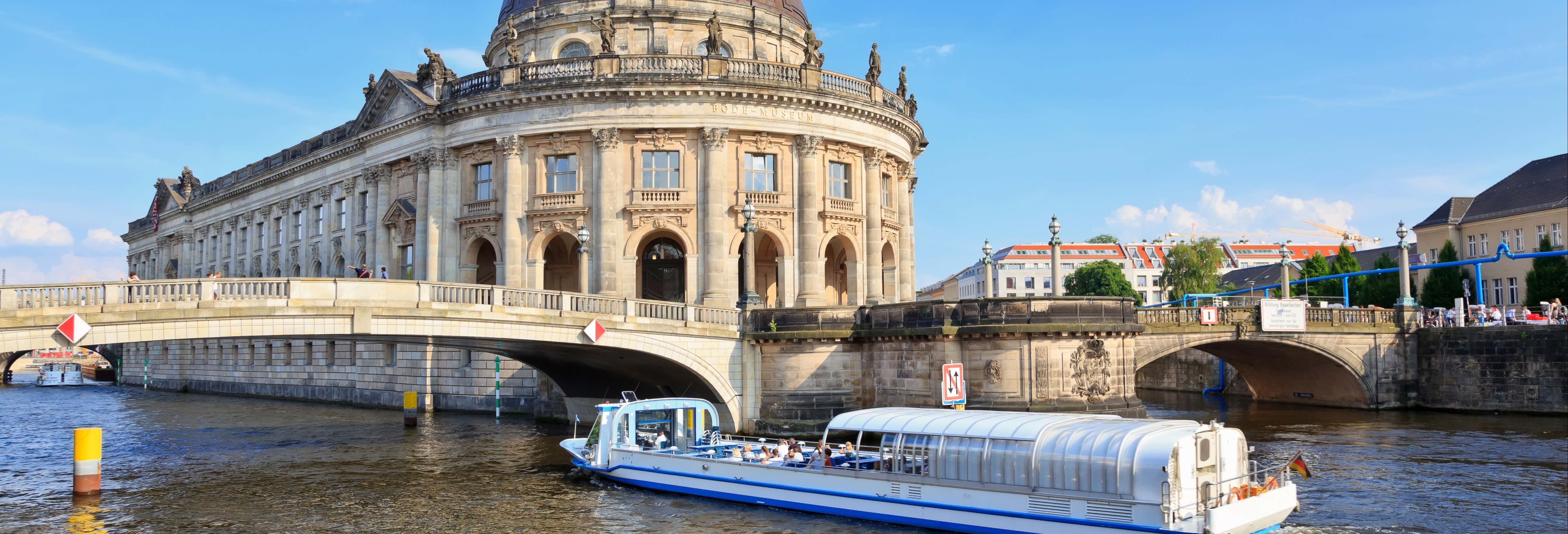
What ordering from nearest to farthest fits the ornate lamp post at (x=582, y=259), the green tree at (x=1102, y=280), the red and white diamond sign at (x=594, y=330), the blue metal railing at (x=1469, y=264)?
the red and white diamond sign at (x=594, y=330), the ornate lamp post at (x=582, y=259), the blue metal railing at (x=1469, y=264), the green tree at (x=1102, y=280)

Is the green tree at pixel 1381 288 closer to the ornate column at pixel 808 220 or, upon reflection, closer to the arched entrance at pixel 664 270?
the ornate column at pixel 808 220

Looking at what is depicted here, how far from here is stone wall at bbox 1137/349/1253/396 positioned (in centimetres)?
5712

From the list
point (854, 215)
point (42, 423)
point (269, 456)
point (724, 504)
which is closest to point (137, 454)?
point (269, 456)

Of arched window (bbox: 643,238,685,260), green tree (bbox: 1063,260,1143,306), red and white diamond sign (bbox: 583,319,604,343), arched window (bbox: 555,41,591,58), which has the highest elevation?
arched window (bbox: 555,41,591,58)

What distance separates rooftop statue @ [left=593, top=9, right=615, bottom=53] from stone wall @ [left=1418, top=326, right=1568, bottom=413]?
3452 cm

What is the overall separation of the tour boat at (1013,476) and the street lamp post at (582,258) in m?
10.6

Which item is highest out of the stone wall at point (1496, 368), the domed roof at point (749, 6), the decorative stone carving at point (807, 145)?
the domed roof at point (749, 6)

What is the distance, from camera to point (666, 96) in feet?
147

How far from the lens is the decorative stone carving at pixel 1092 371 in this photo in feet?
110

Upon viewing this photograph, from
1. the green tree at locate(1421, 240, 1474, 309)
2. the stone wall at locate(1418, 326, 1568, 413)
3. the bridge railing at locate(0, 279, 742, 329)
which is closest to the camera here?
the bridge railing at locate(0, 279, 742, 329)

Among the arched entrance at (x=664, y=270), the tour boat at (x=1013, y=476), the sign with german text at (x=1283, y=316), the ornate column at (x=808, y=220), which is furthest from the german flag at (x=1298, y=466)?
the arched entrance at (x=664, y=270)

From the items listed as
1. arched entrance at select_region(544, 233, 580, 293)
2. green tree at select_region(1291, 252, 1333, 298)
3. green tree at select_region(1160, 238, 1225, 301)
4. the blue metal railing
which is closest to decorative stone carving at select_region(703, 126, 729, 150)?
arched entrance at select_region(544, 233, 580, 293)

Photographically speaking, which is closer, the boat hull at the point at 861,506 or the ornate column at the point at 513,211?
the boat hull at the point at 861,506

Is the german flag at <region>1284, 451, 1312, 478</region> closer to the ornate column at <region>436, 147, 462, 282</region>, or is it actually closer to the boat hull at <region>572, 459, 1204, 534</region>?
the boat hull at <region>572, 459, 1204, 534</region>
